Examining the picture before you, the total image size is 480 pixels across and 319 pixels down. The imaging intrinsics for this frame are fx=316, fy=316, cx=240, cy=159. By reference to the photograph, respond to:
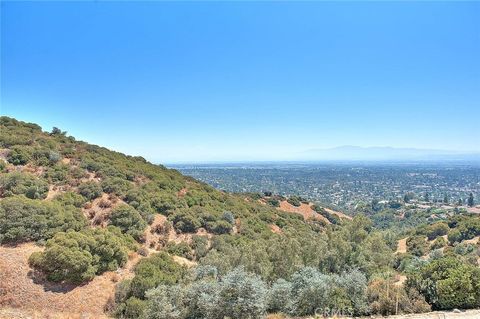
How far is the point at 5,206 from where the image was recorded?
16359mm

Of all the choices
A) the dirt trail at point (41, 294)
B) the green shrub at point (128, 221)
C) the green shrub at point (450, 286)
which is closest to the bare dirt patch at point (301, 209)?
the green shrub at point (128, 221)

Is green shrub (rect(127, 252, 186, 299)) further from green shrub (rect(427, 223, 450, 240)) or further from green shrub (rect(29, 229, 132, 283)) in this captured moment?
green shrub (rect(427, 223, 450, 240))

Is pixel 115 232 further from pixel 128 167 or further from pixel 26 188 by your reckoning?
pixel 128 167

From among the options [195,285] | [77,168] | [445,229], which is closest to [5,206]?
[77,168]

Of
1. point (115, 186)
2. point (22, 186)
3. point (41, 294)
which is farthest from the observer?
point (115, 186)

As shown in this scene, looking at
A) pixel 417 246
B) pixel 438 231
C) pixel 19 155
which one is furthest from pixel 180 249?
pixel 438 231

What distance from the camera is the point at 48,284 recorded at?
13.3m

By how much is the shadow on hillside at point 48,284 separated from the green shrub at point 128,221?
696cm

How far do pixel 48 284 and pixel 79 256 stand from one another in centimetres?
152

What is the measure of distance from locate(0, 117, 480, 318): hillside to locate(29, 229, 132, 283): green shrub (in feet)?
0.18

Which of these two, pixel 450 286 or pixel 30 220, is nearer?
pixel 450 286

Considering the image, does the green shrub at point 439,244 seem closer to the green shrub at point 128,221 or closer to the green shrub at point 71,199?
the green shrub at point 128,221

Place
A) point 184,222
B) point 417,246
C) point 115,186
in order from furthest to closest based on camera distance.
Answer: point 417,246 < point 115,186 < point 184,222

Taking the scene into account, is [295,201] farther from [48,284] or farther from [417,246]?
[48,284]
